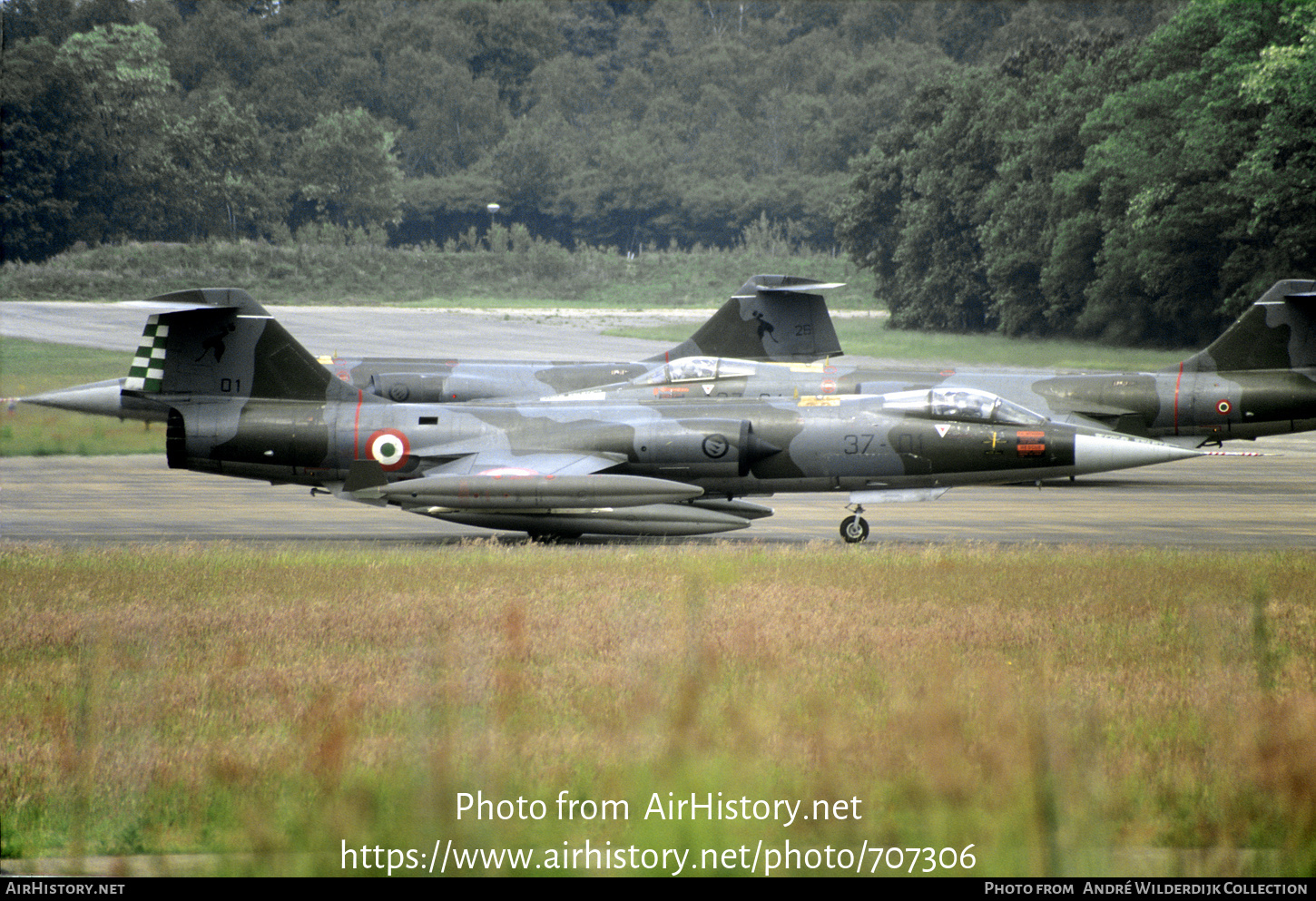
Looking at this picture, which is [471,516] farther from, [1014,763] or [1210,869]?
[1210,869]

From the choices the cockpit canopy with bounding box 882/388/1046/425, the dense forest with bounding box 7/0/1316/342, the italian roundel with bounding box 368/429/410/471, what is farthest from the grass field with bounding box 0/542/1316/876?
the dense forest with bounding box 7/0/1316/342

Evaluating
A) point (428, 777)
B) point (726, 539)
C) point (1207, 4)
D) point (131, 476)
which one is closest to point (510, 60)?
point (1207, 4)

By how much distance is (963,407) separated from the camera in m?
17.1

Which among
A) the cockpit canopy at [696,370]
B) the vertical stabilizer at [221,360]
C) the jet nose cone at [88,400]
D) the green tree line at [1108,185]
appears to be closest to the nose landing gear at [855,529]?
the cockpit canopy at [696,370]

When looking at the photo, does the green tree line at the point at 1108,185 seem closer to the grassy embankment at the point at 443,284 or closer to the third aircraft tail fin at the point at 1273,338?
the grassy embankment at the point at 443,284

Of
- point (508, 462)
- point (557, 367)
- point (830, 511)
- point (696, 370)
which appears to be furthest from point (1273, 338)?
point (508, 462)

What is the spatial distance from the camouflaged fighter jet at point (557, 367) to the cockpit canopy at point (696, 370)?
2758mm

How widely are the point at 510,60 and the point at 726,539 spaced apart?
110894 mm

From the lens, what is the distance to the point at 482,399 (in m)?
23.1

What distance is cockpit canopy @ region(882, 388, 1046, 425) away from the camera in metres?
17.0

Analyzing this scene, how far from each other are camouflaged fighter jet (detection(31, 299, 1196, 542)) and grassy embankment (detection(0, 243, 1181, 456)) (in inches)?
619

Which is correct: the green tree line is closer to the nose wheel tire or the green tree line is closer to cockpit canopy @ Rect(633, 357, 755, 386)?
cockpit canopy @ Rect(633, 357, 755, 386)

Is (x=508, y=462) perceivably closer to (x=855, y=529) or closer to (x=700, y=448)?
(x=700, y=448)

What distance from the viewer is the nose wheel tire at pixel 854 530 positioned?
17.2m
